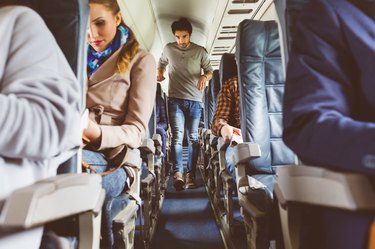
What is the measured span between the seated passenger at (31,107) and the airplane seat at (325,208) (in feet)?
2.01

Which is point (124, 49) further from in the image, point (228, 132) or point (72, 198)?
point (72, 198)

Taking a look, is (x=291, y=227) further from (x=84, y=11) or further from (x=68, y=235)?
(x=84, y=11)

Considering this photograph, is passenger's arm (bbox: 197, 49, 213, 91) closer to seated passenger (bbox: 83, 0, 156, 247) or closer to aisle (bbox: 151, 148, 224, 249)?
aisle (bbox: 151, 148, 224, 249)

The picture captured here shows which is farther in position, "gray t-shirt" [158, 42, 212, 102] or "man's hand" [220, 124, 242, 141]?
"gray t-shirt" [158, 42, 212, 102]

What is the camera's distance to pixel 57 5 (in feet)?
3.96

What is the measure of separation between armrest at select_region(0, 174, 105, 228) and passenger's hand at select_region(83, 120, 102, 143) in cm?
43

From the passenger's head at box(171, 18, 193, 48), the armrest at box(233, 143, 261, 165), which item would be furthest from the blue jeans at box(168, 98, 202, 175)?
the armrest at box(233, 143, 261, 165)

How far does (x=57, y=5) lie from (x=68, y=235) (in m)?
0.81

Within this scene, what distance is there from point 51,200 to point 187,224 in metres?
2.34

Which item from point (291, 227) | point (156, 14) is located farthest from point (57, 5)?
point (156, 14)

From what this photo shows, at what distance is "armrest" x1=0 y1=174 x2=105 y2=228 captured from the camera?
66cm

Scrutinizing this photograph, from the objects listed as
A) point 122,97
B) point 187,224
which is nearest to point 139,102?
point 122,97

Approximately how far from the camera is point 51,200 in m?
0.73

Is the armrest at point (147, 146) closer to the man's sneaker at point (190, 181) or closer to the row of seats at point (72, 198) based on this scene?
the row of seats at point (72, 198)
